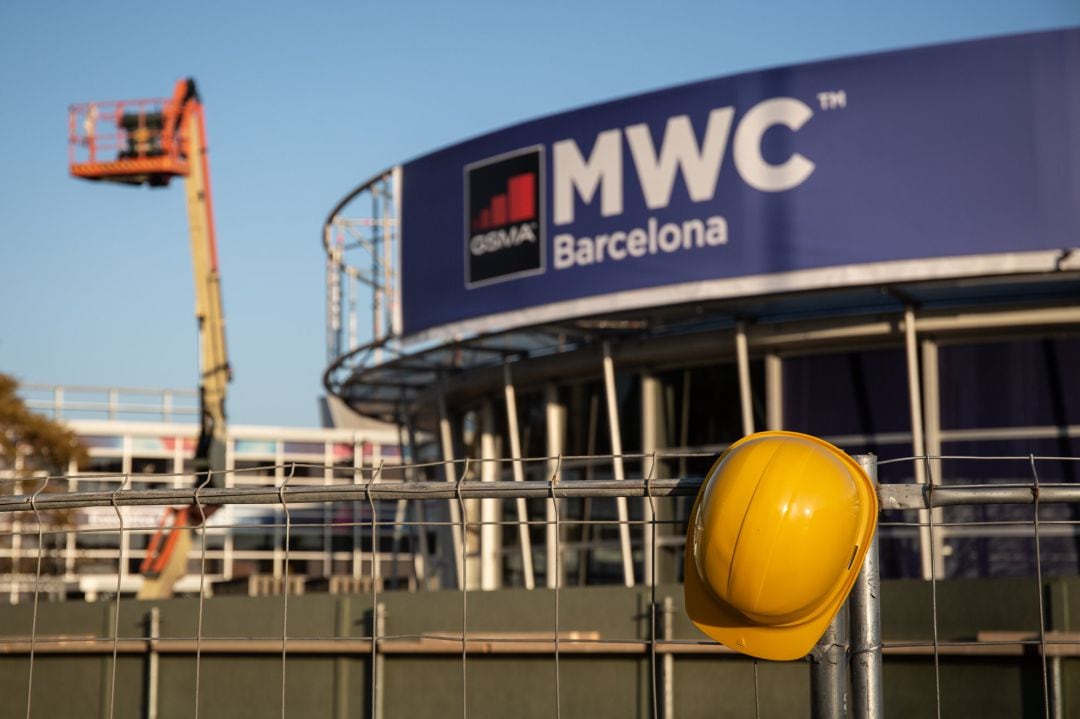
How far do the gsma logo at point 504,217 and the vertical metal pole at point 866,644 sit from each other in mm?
11771

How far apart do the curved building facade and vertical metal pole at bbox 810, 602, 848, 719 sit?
8.86m

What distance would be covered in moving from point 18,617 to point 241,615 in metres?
1.74

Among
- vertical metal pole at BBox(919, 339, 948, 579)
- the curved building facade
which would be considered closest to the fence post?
the curved building facade

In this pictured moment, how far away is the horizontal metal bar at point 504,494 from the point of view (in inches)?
208

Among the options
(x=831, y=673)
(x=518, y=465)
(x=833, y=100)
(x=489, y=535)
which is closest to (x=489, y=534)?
(x=489, y=535)

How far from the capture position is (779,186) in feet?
49.7

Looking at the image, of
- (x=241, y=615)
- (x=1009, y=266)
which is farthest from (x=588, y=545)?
(x=241, y=615)

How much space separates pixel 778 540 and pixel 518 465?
Answer: 14523 mm

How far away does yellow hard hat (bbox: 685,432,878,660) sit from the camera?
16.3 feet

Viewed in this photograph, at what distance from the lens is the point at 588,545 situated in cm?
1783

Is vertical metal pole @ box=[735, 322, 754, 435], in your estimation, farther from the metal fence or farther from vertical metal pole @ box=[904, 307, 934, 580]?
the metal fence

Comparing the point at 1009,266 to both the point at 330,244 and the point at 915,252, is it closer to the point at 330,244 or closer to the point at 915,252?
the point at 915,252

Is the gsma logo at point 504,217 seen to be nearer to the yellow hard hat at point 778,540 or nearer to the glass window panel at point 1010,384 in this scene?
the glass window panel at point 1010,384

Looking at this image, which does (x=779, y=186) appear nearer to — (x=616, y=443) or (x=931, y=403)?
(x=931, y=403)
